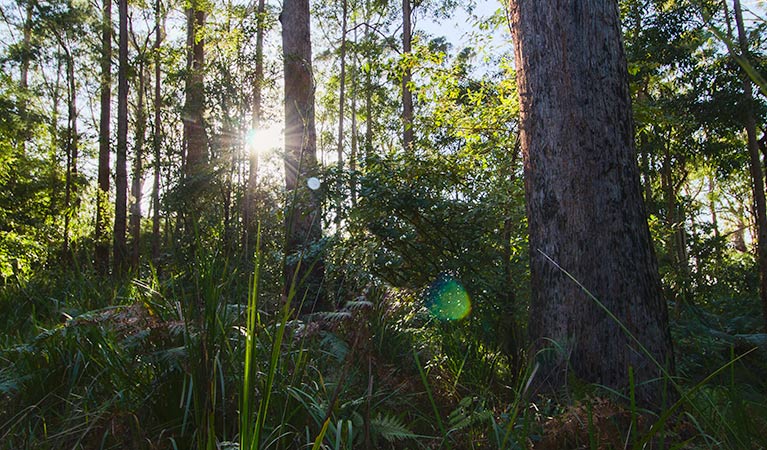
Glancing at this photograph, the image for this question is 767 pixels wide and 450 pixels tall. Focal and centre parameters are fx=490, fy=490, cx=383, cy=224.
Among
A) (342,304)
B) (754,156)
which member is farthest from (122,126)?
(754,156)

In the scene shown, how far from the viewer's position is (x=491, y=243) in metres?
3.74

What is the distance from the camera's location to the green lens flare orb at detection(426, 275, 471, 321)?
3562mm

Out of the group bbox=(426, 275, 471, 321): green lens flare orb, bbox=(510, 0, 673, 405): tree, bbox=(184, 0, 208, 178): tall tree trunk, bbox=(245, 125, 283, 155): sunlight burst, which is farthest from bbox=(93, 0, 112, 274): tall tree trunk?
bbox=(510, 0, 673, 405): tree

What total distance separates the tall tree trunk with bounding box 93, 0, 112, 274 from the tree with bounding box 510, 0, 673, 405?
10.1 metres

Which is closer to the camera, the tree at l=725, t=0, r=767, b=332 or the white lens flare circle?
the white lens flare circle

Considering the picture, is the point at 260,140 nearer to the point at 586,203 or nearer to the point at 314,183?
the point at 314,183

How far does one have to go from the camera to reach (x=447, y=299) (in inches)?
144

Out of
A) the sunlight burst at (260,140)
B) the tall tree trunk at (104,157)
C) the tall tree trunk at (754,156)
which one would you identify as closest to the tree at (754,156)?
the tall tree trunk at (754,156)

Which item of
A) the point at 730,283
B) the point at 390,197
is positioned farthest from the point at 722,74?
the point at 390,197

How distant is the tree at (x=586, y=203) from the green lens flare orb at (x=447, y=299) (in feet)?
3.83

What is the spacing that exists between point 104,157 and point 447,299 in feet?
42.0

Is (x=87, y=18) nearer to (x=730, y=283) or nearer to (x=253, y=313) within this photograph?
(x=253, y=313)

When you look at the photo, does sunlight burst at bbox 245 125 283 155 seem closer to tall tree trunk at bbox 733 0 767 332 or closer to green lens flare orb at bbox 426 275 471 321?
green lens flare orb at bbox 426 275 471 321

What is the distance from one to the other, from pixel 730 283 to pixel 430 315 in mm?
11612
